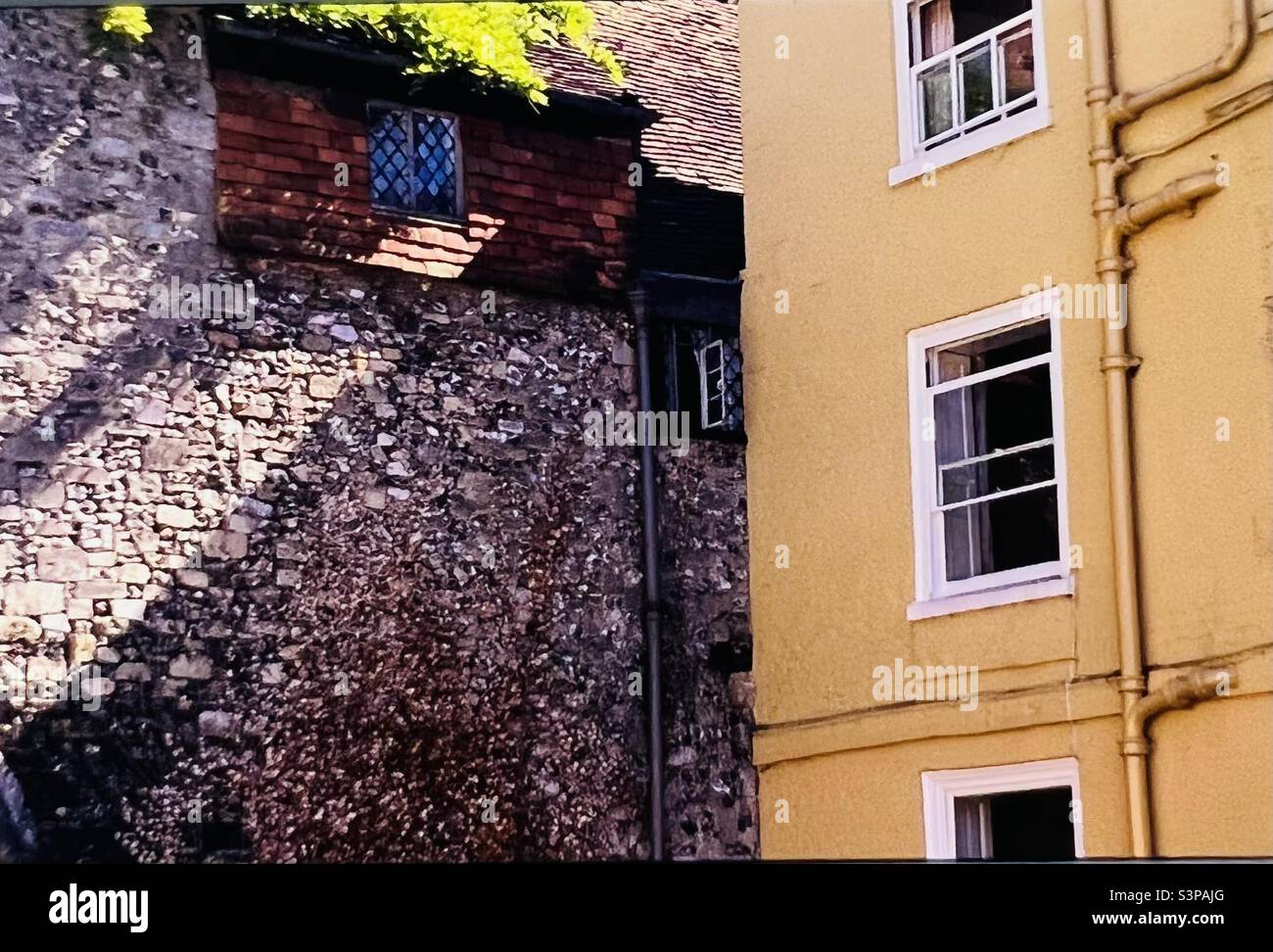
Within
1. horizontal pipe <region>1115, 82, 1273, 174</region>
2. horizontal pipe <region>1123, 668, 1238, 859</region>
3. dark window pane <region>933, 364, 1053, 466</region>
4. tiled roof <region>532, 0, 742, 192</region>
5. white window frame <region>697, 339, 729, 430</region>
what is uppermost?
tiled roof <region>532, 0, 742, 192</region>

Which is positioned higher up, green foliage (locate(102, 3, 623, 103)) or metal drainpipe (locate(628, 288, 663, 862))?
green foliage (locate(102, 3, 623, 103))

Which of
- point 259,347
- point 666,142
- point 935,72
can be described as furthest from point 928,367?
point 259,347

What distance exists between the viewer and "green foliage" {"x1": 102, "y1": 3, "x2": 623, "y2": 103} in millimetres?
5680

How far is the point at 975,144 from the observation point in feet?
16.1

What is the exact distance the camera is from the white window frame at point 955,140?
4762mm

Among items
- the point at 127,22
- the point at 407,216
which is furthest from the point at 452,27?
the point at 127,22

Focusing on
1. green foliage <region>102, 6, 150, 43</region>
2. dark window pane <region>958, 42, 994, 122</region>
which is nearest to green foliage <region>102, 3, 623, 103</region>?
→ green foliage <region>102, 6, 150, 43</region>

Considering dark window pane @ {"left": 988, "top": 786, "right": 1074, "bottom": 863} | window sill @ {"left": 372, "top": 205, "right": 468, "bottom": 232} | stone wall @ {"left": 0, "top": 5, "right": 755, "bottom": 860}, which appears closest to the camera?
dark window pane @ {"left": 988, "top": 786, "right": 1074, "bottom": 863}

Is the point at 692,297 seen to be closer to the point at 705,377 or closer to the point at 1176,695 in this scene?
the point at 705,377

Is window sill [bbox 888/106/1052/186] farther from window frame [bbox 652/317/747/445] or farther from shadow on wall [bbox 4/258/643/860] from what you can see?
shadow on wall [bbox 4/258/643/860]

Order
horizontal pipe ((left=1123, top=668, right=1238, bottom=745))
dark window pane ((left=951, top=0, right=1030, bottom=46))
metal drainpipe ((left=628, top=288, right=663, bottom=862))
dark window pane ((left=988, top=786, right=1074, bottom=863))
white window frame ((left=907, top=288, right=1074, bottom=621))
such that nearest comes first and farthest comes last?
horizontal pipe ((left=1123, top=668, right=1238, bottom=745)) → dark window pane ((left=988, top=786, right=1074, bottom=863)) → white window frame ((left=907, top=288, right=1074, bottom=621)) → dark window pane ((left=951, top=0, right=1030, bottom=46)) → metal drainpipe ((left=628, top=288, right=663, bottom=862))

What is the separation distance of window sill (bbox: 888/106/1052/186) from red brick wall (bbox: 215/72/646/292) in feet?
3.79
